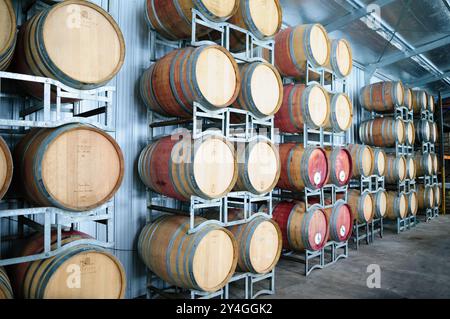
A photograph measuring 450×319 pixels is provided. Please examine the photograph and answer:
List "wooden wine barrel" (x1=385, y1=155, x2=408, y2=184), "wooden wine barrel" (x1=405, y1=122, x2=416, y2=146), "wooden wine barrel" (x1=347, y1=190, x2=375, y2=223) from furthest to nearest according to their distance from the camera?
1. "wooden wine barrel" (x1=405, y1=122, x2=416, y2=146)
2. "wooden wine barrel" (x1=385, y1=155, x2=408, y2=184)
3. "wooden wine barrel" (x1=347, y1=190, x2=375, y2=223)

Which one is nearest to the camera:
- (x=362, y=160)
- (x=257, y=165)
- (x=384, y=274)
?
(x=257, y=165)

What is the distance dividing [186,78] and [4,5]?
1551 mm

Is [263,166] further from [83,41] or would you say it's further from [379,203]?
[379,203]

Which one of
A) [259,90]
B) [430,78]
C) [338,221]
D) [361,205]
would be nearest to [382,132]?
[361,205]

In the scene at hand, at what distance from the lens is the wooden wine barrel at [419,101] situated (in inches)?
379

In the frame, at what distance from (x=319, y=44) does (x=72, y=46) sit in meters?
3.94

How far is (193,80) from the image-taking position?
3.33 meters

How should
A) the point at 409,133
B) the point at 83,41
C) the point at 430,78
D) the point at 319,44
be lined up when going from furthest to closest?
the point at 430,78, the point at 409,133, the point at 319,44, the point at 83,41

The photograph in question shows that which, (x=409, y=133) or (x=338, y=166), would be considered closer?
(x=338, y=166)

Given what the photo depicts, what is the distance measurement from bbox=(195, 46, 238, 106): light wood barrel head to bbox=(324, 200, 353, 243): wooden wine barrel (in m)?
2.95

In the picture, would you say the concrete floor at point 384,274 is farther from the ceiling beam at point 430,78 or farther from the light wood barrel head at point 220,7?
the ceiling beam at point 430,78

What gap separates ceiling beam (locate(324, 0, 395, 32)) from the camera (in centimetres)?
640

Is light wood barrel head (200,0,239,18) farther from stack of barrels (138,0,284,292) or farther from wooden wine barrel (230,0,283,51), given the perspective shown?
wooden wine barrel (230,0,283,51)

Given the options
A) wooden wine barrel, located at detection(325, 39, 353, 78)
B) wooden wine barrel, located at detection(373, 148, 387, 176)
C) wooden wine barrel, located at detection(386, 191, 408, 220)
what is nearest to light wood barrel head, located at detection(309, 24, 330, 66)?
wooden wine barrel, located at detection(325, 39, 353, 78)
